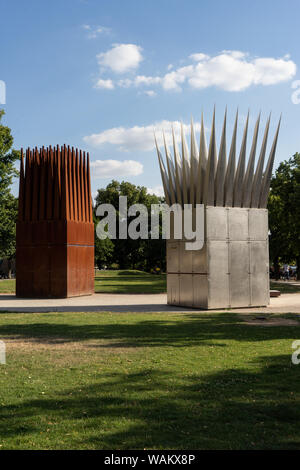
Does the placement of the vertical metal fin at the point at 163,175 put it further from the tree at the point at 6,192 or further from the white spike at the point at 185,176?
the tree at the point at 6,192

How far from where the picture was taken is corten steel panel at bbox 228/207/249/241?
60.6 ft

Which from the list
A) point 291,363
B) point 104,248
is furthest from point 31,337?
point 104,248

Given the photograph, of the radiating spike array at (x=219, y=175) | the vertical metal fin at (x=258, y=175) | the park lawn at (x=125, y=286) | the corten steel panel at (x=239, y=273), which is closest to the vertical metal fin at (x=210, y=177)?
the radiating spike array at (x=219, y=175)

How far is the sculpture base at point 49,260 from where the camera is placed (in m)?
24.3

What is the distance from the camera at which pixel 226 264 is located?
18.3 metres

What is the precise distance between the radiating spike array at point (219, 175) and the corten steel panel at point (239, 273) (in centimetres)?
177

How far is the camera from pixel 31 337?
11.6 m

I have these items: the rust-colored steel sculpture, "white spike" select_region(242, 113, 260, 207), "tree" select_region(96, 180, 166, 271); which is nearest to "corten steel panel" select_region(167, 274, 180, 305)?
"white spike" select_region(242, 113, 260, 207)

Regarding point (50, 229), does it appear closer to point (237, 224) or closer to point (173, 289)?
point (173, 289)

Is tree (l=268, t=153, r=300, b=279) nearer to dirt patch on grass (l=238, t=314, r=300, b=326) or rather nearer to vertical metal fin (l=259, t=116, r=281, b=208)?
vertical metal fin (l=259, t=116, r=281, b=208)

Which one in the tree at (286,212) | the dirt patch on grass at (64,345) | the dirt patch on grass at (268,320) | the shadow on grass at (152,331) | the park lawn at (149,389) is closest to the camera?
the park lawn at (149,389)

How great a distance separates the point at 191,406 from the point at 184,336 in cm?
560

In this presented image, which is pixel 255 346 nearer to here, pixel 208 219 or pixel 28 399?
pixel 28 399

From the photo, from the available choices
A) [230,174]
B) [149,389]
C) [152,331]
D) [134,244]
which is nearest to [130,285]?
[230,174]
